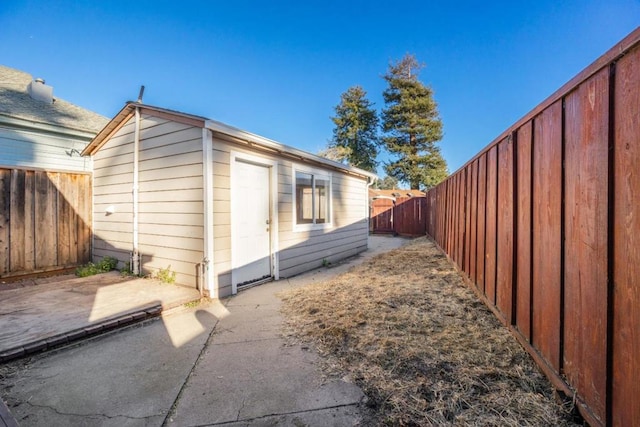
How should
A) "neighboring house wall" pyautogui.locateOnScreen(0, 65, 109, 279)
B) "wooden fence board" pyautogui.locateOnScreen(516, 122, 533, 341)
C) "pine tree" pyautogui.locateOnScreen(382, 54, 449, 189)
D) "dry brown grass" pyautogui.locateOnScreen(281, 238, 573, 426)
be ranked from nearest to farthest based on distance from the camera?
"dry brown grass" pyautogui.locateOnScreen(281, 238, 573, 426), "wooden fence board" pyautogui.locateOnScreen(516, 122, 533, 341), "neighboring house wall" pyautogui.locateOnScreen(0, 65, 109, 279), "pine tree" pyautogui.locateOnScreen(382, 54, 449, 189)

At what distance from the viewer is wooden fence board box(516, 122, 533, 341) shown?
2043mm

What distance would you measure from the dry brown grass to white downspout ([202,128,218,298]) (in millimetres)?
1072

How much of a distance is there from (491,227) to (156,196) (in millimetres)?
4592

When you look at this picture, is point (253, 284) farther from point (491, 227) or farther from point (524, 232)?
point (524, 232)

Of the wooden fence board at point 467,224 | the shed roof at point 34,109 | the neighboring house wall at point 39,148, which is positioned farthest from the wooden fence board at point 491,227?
the shed roof at point 34,109

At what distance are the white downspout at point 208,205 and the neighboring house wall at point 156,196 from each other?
0.31 feet

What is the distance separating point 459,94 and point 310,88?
35.9 feet

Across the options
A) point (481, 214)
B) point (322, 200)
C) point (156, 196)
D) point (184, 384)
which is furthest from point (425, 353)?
point (322, 200)

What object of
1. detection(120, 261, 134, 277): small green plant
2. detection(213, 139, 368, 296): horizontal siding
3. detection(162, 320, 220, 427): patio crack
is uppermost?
detection(213, 139, 368, 296): horizontal siding

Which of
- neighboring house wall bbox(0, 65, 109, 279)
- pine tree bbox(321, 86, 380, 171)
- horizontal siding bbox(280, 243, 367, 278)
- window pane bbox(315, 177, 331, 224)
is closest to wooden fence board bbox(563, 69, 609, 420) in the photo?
horizontal siding bbox(280, 243, 367, 278)

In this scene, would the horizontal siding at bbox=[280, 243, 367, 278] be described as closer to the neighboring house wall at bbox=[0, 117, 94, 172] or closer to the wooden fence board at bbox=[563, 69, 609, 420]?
the wooden fence board at bbox=[563, 69, 609, 420]

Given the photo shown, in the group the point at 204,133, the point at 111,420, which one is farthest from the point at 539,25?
the point at 111,420

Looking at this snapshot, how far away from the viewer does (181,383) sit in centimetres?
196

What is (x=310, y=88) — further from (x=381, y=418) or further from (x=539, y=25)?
(x=381, y=418)
